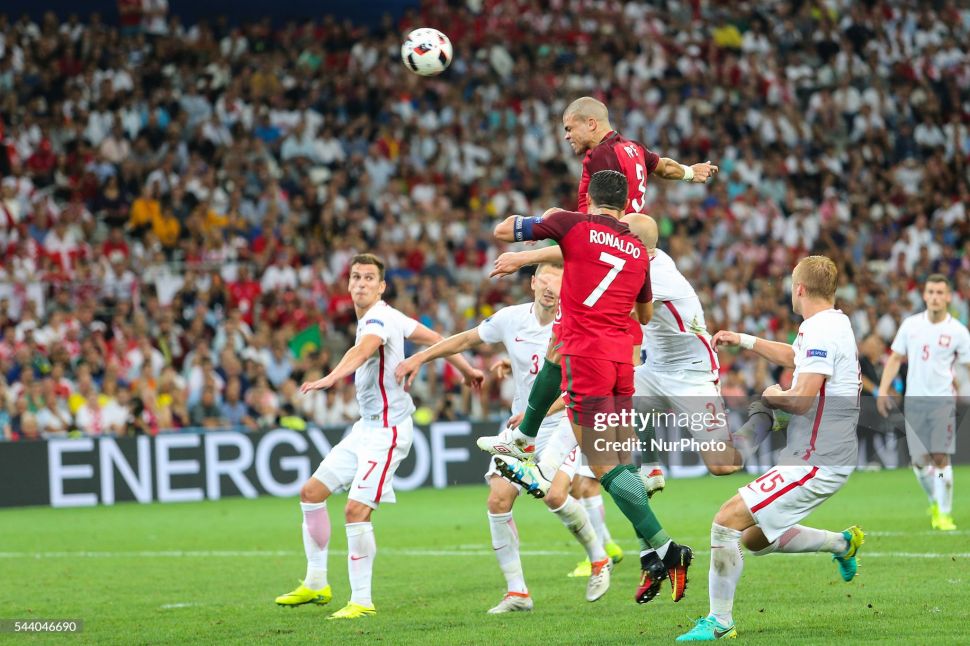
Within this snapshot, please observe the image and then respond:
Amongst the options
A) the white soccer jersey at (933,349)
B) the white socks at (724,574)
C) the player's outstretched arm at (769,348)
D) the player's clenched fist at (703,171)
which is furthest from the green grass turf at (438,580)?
the player's clenched fist at (703,171)

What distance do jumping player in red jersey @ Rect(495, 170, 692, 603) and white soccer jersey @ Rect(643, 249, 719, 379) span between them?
1.72 metres

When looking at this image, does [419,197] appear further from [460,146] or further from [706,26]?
[706,26]

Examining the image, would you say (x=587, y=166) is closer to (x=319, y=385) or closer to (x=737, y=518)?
(x=319, y=385)

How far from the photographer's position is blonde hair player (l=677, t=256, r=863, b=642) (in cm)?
759

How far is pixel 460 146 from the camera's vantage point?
26484 millimetres

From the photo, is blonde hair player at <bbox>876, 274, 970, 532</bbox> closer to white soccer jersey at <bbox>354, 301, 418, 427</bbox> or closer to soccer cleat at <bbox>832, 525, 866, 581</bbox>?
soccer cleat at <bbox>832, 525, 866, 581</bbox>

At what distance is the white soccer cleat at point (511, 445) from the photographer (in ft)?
28.4

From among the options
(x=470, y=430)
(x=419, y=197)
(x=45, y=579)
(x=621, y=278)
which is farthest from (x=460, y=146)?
(x=621, y=278)

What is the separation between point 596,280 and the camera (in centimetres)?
808

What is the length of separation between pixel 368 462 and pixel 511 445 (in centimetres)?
144

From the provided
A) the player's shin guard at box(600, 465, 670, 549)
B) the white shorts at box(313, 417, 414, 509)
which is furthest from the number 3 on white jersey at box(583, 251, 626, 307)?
the white shorts at box(313, 417, 414, 509)

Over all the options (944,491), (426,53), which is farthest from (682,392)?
(944,491)

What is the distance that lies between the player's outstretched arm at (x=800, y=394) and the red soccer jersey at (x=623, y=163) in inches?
77.3

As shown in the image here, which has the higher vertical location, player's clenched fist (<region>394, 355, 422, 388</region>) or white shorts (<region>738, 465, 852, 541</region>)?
player's clenched fist (<region>394, 355, 422, 388</region>)
